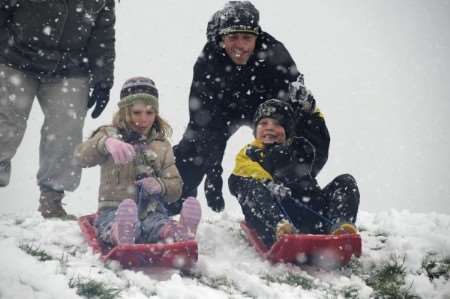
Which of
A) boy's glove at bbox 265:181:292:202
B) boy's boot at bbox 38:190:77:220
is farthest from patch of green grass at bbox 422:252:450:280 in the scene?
boy's boot at bbox 38:190:77:220

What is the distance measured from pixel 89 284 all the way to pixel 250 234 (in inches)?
62.9

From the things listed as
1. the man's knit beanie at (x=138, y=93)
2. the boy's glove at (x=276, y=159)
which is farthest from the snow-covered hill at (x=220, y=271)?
the man's knit beanie at (x=138, y=93)

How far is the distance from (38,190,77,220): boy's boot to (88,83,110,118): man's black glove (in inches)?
30.5

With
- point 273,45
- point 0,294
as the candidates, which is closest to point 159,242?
point 0,294

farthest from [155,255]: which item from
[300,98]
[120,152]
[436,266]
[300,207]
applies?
[300,98]

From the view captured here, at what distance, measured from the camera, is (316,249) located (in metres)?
3.49

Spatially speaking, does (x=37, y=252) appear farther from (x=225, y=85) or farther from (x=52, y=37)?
(x=225, y=85)

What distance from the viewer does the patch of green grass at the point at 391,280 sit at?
9.93 feet

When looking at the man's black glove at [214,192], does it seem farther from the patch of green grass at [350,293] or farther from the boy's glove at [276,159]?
the patch of green grass at [350,293]

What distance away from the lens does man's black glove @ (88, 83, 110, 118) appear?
15.7ft

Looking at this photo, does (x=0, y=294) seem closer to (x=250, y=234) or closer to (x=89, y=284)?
(x=89, y=284)

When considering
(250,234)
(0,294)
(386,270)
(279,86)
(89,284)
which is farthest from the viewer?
(279,86)

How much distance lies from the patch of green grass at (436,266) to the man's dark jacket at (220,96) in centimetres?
180

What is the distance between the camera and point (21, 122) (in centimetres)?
445
